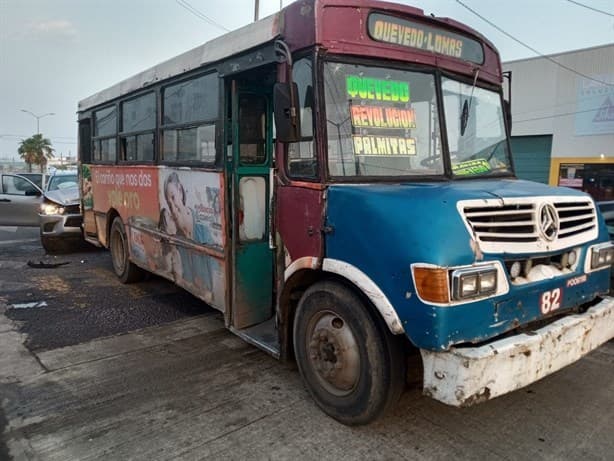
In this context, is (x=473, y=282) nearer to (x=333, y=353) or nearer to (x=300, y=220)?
(x=333, y=353)

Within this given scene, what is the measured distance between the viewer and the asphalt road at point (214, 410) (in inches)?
121

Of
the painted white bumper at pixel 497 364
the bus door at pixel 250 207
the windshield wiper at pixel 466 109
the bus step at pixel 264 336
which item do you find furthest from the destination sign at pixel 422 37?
the bus step at pixel 264 336

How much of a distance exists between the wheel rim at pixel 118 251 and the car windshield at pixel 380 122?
5.11m

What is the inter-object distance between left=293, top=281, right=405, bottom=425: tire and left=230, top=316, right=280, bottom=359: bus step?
0.47m

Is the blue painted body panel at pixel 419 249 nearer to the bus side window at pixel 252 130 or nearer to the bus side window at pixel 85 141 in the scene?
the bus side window at pixel 252 130

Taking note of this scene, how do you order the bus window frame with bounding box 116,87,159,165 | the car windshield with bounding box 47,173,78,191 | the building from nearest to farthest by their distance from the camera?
1. the bus window frame with bounding box 116,87,159,165
2. the car windshield with bounding box 47,173,78,191
3. the building

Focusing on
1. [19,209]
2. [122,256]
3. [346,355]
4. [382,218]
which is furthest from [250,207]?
[19,209]

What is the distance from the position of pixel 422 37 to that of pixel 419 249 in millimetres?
1864

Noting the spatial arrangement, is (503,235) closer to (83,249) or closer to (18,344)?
(18,344)

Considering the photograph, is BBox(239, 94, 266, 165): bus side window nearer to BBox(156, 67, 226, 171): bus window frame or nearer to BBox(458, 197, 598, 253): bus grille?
BBox(156, 67, 226, 171): bus window frame

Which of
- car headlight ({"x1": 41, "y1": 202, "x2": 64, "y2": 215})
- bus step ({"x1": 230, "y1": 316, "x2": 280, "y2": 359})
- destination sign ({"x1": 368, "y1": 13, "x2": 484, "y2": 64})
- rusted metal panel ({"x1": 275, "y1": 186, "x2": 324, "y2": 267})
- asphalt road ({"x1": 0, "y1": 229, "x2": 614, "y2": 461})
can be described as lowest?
asphalt road ({"x1": 0, "y1": 229, "x2": 614, "y2": 461})

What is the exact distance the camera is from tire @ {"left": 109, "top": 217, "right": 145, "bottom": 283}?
23.9 feet

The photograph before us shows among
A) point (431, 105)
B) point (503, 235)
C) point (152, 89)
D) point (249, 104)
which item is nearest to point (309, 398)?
point (503, 235)

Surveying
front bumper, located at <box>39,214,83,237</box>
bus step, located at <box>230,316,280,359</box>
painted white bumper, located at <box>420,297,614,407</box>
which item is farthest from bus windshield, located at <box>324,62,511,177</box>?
front bumper, located at <box>39,214,83,237</box>
